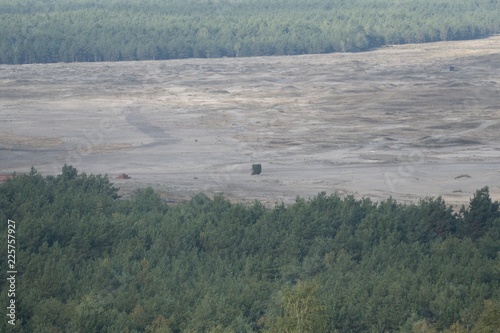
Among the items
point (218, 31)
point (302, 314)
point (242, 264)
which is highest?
point (218, 31)

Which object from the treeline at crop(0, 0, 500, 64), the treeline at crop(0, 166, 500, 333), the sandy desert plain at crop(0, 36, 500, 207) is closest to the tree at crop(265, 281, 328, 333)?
the treeline at crop(0, 166, 500, 333)

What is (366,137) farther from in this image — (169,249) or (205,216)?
(169,249)

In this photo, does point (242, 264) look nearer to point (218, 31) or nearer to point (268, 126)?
point (268, 126)

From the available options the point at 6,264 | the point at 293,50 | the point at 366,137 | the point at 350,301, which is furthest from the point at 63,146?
the point at 293,50

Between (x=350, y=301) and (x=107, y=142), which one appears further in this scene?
(x=107, y=142)

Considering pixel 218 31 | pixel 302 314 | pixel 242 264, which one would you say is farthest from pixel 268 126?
pixel 218 31

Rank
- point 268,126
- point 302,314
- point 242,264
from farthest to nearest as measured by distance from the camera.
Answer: point 268,126 → point 242,264 → point 302,314
